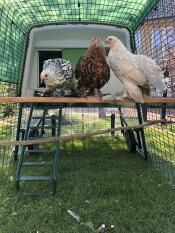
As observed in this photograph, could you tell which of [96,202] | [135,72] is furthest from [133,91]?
[96,202]

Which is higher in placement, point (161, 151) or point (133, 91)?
point (133, 91)

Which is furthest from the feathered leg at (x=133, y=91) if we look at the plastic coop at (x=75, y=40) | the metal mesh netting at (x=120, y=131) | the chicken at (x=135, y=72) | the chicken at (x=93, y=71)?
the plastic coop at (x=75, y=40)

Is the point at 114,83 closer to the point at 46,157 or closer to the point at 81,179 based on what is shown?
the point at 46,157

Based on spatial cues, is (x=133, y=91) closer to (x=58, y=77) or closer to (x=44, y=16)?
(x=58, y=77)

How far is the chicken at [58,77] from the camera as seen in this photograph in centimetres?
398

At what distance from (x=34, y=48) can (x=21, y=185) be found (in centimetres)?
276

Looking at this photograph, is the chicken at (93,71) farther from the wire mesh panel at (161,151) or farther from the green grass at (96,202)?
the green grass at (96,202)

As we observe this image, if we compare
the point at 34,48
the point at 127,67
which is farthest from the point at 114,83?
the point at 127,67

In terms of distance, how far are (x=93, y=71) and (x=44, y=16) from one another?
222 centimetres

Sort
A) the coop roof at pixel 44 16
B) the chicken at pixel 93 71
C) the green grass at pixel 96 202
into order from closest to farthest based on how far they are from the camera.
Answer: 1. the green grass at pixel 96 202
2. the chicken at pixel 93 71
3. the coop roof at pixel 44 16

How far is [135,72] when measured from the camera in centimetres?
342

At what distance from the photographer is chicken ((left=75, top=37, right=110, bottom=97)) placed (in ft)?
12.8

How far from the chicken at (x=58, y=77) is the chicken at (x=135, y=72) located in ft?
2.14

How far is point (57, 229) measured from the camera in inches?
122
